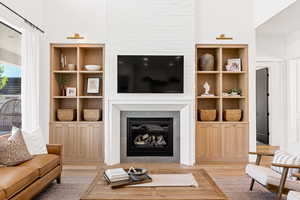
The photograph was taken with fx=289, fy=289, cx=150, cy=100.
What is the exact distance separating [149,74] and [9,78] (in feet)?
7.83

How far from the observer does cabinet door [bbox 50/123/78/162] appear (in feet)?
18.0

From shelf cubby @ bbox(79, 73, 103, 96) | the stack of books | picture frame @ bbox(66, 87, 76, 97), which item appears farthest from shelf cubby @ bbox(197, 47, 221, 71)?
the stack of books

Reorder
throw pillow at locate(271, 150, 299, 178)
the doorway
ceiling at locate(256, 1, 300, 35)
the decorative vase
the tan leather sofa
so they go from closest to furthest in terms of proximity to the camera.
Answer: the tan leather sofa
throw pillow at locate(271, 150, 299, 178)
ceiling at locate(256, 1, 300, 35)
the decorative vase
the doorway

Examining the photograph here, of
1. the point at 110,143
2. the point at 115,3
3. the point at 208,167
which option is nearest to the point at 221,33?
the point at 115,3

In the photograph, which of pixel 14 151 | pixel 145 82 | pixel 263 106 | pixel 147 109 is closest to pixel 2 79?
pixel 14 151

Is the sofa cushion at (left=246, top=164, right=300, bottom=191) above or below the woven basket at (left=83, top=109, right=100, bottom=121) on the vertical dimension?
below

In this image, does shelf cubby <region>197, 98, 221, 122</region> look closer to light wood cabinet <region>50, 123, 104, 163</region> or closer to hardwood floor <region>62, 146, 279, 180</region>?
hardwood floor <region>62, 146, 279, 180</region>

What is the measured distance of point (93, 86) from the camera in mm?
5750

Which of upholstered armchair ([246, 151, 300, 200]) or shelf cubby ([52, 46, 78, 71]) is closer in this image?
upholstered armchair ([246, 151, 300, 200])

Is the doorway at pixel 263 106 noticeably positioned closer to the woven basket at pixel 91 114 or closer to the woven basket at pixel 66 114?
the woven basket at pixel 91 114

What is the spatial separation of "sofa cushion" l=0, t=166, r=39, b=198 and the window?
1.59 metres

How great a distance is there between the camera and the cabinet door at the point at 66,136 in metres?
5.50

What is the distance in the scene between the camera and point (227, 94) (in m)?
5.68

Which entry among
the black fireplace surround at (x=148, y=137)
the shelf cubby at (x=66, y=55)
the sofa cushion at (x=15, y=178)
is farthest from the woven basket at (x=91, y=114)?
the sofa cushion at (x=15, y=178)
